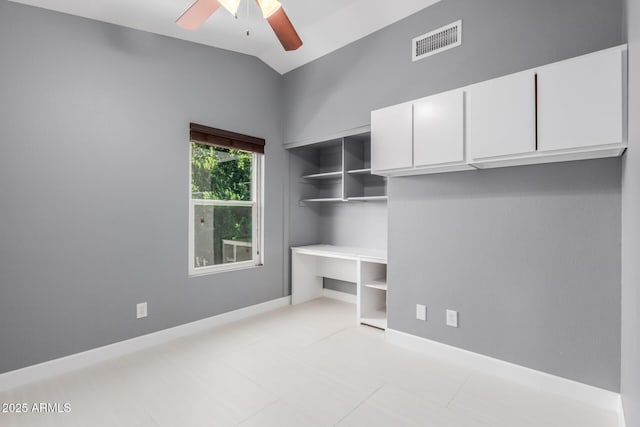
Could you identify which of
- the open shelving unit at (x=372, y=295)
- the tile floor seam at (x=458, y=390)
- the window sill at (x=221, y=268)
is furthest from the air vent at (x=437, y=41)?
the window sill at (x=221, y=268)

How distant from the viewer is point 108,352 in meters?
2.57

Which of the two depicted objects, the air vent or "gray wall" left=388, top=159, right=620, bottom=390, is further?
the air vent

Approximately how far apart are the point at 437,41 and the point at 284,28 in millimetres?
1358

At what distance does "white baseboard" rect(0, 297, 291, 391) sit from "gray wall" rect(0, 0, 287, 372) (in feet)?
0.18

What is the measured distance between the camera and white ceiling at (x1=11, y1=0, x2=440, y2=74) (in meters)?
2.44

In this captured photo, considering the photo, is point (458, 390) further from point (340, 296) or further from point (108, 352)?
point (108, 352)

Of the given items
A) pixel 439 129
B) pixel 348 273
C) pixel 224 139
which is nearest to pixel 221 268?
pixel 224 139

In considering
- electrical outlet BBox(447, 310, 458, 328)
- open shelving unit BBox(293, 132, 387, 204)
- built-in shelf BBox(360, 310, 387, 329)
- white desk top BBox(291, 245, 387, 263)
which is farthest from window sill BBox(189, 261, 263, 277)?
electrical outlet BBox(447, 310, 458, 328)

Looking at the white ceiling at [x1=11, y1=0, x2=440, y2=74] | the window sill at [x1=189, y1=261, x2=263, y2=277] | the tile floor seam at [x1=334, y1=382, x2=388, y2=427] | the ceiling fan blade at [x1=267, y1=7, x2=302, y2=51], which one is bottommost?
the tile floor seam at [x1=334, y1=382, x2=388, y2=427]

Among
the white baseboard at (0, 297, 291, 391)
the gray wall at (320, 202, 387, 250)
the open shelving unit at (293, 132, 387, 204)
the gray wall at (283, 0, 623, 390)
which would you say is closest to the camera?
the gray wall at (283, 0, 623, 390)

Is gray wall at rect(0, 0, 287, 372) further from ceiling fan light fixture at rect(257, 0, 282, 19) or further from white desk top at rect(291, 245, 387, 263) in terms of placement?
ceiling fan light fixture at rect(257, 0, 282, 19)

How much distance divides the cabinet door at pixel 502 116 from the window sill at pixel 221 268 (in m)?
2.66

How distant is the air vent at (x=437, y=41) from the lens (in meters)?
2.47

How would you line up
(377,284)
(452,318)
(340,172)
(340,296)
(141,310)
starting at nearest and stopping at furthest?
(452,318) → (141,310) → (377,284) → (340,172) → (340,296)
